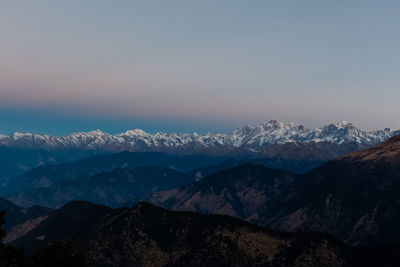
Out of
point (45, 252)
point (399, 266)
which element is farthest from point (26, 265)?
point (399, 266)

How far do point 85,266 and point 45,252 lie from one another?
925cm

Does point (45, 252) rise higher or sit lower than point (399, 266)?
higher

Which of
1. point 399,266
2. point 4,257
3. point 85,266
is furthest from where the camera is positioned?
point 399,266

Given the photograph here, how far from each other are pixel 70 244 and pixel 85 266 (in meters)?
6.10

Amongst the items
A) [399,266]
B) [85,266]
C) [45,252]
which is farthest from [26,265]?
[399,266]

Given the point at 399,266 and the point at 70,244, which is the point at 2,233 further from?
the point at 399,266

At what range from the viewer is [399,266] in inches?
7859

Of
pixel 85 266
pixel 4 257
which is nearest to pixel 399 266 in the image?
pixel 85 266

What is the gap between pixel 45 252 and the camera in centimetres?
9525

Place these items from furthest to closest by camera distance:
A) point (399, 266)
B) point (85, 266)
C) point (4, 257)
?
point (399, 266) < point (85, 266) < point (4, 257)

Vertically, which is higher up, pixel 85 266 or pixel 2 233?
pixel 2 233

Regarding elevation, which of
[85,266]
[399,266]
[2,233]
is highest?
[2,233]

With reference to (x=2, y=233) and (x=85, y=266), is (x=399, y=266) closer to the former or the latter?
(x=85, y=266)

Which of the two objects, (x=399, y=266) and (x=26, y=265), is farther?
(x=399, y=266)
